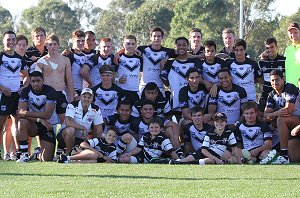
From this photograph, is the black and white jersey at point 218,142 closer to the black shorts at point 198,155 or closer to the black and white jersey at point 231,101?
the black shorts at point 198,155

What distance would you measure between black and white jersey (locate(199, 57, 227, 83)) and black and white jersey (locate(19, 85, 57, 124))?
2517mm

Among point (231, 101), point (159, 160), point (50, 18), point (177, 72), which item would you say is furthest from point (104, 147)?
point (50, 18)

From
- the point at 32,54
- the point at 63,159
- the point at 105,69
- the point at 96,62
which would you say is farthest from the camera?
the point at 32,54

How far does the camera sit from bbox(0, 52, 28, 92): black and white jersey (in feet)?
40.1

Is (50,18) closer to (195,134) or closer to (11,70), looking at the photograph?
(11,70)

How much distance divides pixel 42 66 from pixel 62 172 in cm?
301

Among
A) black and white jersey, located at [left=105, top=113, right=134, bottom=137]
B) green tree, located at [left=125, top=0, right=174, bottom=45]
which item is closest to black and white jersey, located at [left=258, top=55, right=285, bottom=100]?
black and white jersey, located at [left=105, top=113, right=134, bottom=137]

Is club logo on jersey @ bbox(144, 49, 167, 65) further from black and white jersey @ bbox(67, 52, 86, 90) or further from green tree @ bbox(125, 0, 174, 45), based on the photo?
green tree @ bbox(125, 0, 174, 45)

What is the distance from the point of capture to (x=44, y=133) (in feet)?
39.6

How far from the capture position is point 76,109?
456 inches

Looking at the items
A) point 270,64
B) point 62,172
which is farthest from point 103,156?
point 270,64

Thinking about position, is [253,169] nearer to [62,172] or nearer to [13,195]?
[62,172]

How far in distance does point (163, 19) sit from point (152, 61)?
3810 centimetres

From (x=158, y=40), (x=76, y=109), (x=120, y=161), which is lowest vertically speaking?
(x=120, y=161)
